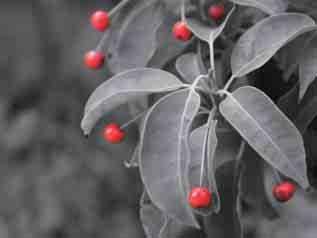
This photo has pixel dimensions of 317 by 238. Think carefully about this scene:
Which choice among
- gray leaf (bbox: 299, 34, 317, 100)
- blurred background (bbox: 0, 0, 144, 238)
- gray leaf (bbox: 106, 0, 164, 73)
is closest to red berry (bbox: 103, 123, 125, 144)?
gray leaf (bbox: 106, 0, 164, 73)

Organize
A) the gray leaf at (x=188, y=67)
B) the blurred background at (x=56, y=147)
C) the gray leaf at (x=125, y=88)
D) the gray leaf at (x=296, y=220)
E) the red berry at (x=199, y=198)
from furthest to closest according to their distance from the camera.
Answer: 1. the blurred background at (x=56, y=147)
2. the gray leaf at (x=296, y=220)
3. the gray leaf at (x=188, y=67)
4. the gray leaf at (x=125, y=88)
5. the red berry at (x=199, y=198)

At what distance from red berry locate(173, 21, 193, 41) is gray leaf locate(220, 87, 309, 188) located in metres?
0.26

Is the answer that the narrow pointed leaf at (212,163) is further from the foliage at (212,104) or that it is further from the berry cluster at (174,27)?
the berry cluster at (174,27)

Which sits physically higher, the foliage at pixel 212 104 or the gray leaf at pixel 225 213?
the foliage at pixel 212 104

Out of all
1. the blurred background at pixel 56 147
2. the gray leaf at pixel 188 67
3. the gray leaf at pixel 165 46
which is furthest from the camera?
the blurred background at pixel 56 147

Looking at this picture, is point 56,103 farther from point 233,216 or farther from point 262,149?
point 262,149

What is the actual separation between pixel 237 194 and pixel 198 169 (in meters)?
0.21

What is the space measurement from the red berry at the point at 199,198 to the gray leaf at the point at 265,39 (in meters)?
0.24

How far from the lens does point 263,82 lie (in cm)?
139

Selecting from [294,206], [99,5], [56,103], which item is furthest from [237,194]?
[99,5]

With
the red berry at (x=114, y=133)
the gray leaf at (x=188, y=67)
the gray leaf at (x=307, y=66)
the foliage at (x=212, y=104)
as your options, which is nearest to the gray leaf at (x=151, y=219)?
the foliage at (x=212, y=104)

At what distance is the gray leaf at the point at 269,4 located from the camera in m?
1.20

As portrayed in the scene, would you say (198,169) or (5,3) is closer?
(198,169)

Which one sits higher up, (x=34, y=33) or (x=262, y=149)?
(x=262, y=149)
